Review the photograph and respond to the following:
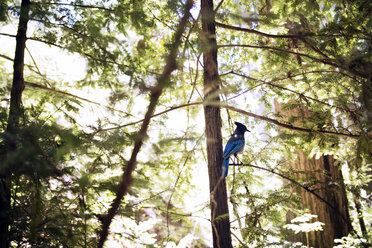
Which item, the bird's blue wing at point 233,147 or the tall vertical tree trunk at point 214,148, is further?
the bird's blue wing at point 233,147

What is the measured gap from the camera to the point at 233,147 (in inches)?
125

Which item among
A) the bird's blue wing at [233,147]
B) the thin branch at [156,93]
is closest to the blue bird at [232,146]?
the bird's blue wing at [233,147]

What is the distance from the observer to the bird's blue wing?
10.2ft

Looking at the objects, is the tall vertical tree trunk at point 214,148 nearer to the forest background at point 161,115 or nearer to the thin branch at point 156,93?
the forest background at point 161,115

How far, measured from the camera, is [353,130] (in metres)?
3.50

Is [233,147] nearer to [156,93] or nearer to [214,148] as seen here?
[214,148]

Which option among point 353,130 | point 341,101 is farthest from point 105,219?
point 353,130

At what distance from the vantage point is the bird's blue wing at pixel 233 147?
3.11m

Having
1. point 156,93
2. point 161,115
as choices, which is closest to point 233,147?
point 161,115

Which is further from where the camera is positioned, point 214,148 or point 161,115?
point 161,115

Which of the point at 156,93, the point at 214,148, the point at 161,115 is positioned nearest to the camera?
the point at 156,93

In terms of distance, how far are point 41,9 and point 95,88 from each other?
1.11m

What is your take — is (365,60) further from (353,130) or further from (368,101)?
(353,130)

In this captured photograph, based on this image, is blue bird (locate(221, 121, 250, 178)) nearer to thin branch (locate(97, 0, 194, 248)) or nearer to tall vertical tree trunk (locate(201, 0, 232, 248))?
tall vertical tree trunk (locate(201, 0, 232, 248))
